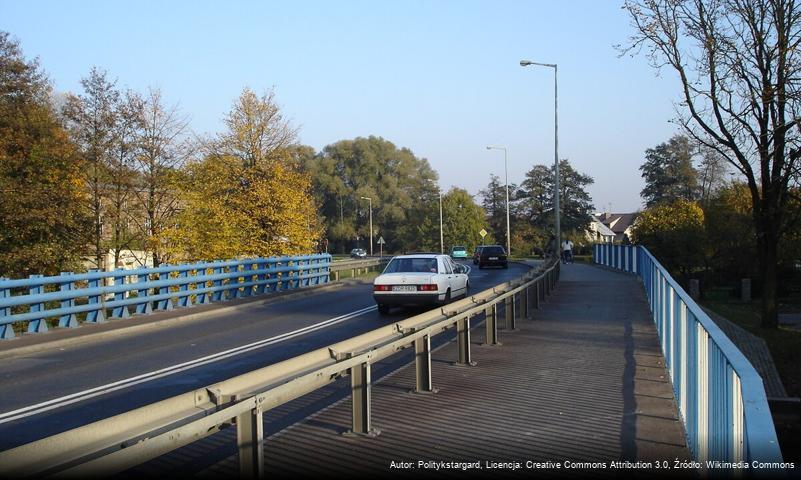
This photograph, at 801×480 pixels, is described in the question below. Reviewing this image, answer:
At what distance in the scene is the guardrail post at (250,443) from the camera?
457cm

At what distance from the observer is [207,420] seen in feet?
13.9

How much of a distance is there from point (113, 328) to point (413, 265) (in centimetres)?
708

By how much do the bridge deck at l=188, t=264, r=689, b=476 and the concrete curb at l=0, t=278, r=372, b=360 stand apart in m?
6.83

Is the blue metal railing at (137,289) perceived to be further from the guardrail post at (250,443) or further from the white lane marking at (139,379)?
the guardrail post at (250,443)

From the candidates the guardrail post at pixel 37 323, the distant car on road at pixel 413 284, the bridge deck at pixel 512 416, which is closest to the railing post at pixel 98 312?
the guardrail post at pixel 37 323

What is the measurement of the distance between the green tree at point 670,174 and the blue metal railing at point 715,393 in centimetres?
8682

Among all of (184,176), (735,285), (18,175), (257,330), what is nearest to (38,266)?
(18,175)

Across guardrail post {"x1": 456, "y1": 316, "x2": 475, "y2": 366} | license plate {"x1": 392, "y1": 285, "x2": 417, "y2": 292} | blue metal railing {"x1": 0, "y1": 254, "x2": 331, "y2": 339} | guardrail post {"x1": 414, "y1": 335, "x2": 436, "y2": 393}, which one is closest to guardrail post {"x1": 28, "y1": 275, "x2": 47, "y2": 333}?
blue metal railing {"x1": 0, "y1": 254, "x2": 331, "y2": 339}

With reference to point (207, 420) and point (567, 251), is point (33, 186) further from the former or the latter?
point (567, 251)

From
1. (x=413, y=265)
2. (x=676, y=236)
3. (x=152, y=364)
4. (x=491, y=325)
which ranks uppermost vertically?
(x=676, y=236)

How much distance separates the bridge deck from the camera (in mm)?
5793

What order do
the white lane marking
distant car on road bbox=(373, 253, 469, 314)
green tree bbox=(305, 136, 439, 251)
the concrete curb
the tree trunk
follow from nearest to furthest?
the white lane marking → the concrete curb → distant car on road bbox=(373, 253, 469, 314) → the tree trunk → green tree bbox=(305, 136, 439, 251)

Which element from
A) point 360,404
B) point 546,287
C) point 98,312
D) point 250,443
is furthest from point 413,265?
point 250,443

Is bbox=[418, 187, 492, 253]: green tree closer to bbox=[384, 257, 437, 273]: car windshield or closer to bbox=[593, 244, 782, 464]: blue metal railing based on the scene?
bbox=[384, 257, 437, 273]: car windshield
